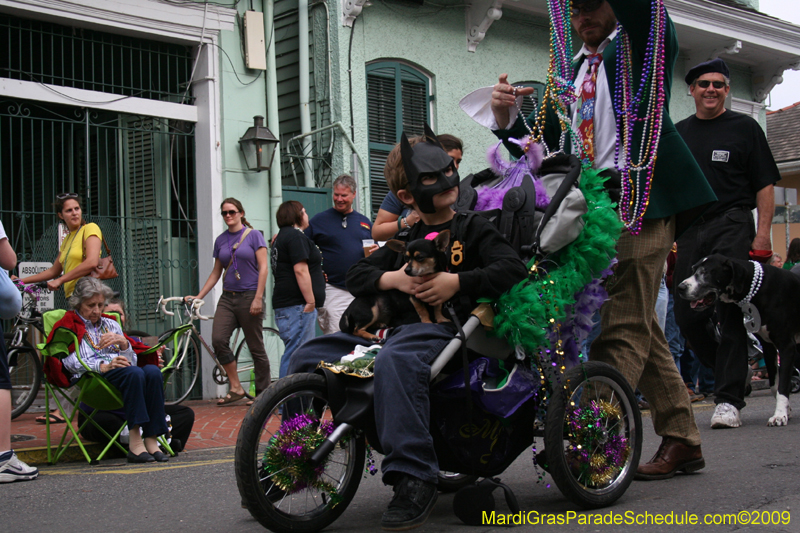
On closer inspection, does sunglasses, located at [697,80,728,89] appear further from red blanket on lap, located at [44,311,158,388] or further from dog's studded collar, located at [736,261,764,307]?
red blanket on lap, located at [44,311,158,388]

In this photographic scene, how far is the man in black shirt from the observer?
20.6 feet

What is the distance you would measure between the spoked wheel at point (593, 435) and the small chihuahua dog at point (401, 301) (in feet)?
1.94

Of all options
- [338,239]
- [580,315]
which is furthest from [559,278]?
[338,239]

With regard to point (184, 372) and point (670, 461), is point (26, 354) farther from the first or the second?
point (670, 461)

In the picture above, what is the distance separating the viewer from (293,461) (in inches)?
128

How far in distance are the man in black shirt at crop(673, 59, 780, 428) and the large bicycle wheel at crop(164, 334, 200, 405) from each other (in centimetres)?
571

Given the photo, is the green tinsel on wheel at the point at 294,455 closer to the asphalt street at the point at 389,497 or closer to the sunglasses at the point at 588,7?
the asphalt street at the point at 389,497

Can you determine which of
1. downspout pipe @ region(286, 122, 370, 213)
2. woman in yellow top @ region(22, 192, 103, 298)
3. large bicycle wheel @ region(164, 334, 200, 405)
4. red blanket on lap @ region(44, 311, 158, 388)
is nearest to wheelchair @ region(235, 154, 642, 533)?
red blanket on lap @ region(44, 311, 158, 388)

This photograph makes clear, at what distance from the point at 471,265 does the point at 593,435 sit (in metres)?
0.86

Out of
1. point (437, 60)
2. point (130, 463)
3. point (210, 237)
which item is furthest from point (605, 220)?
point (437, 60)

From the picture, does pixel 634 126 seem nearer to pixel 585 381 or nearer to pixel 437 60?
pixel 585 381

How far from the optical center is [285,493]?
3.27 meters

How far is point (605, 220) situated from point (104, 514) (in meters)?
2.62

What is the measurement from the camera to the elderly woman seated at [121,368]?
6.03 meters
